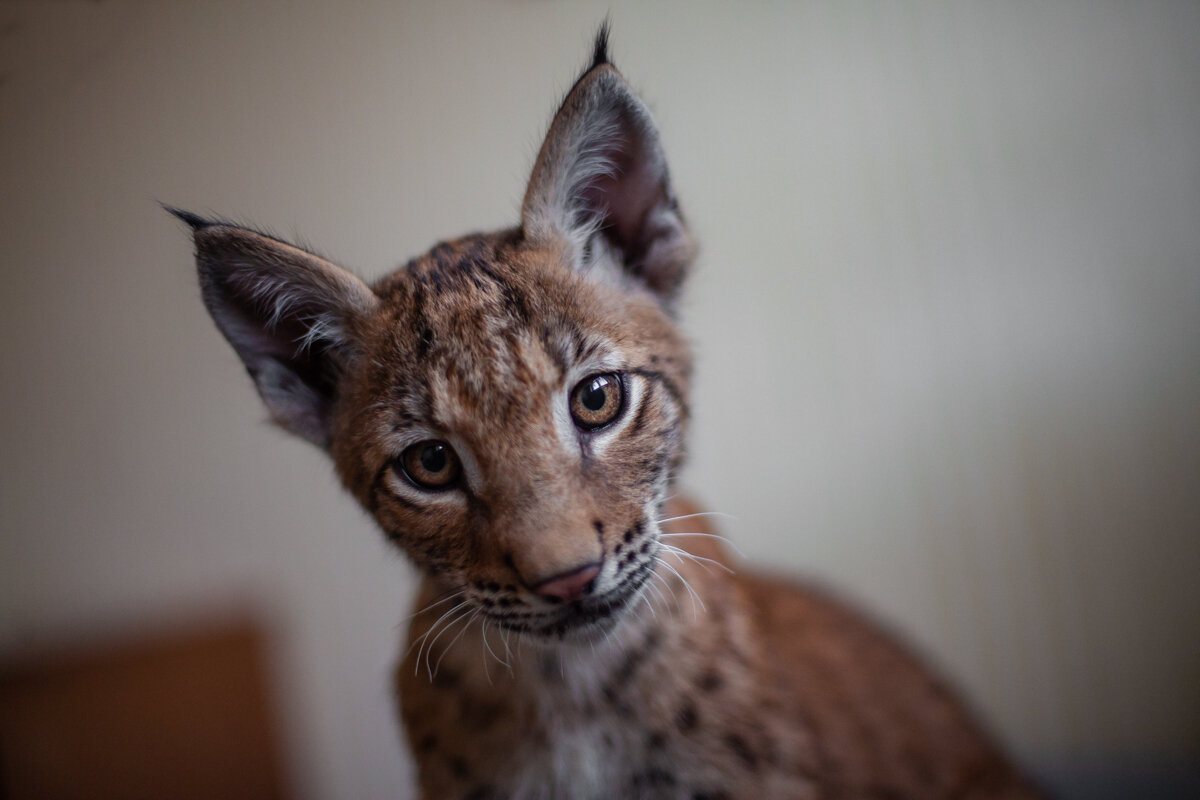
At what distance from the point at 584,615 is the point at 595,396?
12.6 inches

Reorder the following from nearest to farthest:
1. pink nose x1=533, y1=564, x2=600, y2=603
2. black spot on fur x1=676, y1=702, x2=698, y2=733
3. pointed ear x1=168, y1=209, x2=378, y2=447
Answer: pink nose x1=533, y1=564, x2=600, y2=603 < pointed ear x1=168, y1=209, x2=378, y2=447 < black spot on fur x1=676, y1=702, x2=698, y2=733

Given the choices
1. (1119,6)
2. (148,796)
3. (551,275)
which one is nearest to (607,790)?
(148,796)

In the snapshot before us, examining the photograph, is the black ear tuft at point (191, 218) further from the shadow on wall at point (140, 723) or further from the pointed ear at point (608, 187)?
the shadow on wall at point (140, 723)

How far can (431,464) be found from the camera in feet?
3.67

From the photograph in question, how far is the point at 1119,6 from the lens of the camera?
53.1 inches

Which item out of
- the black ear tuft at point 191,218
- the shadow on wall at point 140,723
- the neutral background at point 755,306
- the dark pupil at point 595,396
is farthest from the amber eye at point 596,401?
the shadow on wall at point 140,723

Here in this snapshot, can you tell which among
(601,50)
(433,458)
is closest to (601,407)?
(433,458)

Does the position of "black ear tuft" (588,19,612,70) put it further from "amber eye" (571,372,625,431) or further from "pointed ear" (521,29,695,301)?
"amber eye" (571,372,625,431)

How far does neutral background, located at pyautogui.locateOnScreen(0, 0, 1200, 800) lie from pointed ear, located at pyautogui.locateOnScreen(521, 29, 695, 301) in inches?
2.1

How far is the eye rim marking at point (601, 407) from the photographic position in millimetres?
1106

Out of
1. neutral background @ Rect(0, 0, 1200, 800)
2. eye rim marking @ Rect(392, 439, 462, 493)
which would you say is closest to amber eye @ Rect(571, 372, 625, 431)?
eye rim marking @ Rect(392, 439, 462, 493)

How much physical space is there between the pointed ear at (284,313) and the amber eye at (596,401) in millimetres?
358

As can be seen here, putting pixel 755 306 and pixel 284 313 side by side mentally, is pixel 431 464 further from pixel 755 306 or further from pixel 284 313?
pixel 755 306

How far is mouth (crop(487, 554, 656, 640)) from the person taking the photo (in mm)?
975
